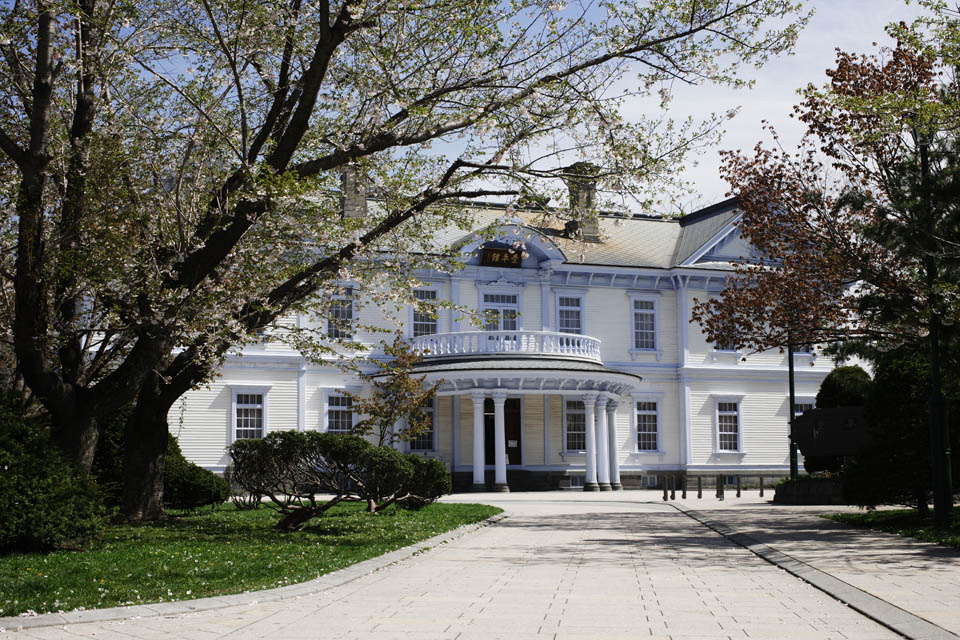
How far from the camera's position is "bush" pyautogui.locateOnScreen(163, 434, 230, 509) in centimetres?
1858

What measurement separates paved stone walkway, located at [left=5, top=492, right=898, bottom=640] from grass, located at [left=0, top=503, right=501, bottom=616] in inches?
26.7

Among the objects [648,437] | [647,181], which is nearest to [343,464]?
[647,181]

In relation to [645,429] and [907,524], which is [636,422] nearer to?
[645,429]

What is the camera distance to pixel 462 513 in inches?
750

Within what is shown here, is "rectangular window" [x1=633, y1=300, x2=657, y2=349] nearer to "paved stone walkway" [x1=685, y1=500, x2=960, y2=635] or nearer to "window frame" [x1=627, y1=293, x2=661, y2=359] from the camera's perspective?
"window frame" [x1=627, y1=293, x2=661, y2=359]

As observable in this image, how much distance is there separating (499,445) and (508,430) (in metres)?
2.90

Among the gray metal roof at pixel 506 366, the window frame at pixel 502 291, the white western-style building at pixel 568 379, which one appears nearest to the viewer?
the gray metal roof at pixel 506 366

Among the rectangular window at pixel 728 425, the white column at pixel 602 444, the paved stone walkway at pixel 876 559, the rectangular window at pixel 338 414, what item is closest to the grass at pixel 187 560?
the paved stone walkway at pixel 876 559

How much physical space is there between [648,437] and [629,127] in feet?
75.8

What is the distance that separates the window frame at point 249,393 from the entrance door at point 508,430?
7.37m

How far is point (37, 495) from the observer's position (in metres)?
10.2

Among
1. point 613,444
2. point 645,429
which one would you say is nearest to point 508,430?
point 613,444

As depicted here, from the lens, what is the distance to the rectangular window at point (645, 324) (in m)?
35.3

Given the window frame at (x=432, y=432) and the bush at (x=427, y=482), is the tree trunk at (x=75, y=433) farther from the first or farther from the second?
the window frame at (x=432, y=432)
